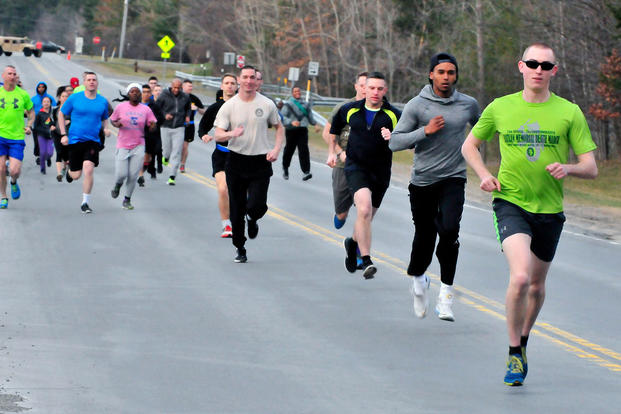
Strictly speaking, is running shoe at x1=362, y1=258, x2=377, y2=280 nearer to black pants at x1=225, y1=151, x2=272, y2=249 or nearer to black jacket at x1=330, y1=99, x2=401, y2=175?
black jacket at x1=330, y1=99, x2=401, y2=175

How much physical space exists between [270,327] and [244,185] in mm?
3827

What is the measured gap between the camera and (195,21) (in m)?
104

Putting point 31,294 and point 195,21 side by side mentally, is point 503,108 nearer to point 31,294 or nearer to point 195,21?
point 31,294

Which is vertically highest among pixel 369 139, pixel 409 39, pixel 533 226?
pixel 409 39

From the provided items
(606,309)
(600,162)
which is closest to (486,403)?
(606,309)

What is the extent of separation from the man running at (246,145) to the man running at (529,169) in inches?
215

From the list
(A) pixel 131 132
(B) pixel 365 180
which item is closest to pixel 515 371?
(B) pixel 365 180

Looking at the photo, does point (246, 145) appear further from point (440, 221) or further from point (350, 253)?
point (440, 221)

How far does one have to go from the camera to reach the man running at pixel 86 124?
18109 millimetres

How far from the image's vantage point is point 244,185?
1352cm

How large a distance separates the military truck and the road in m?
86.3

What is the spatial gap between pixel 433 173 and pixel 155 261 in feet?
15.1

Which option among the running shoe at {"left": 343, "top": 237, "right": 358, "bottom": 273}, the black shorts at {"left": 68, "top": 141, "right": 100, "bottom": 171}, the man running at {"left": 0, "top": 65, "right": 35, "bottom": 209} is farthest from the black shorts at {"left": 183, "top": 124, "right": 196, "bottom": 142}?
the running shoe at {"left": 343, "top": 237, "right": 358, "bottom": 273}

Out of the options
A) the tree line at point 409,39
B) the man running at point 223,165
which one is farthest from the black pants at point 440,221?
the tree line at point 409,39
